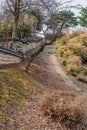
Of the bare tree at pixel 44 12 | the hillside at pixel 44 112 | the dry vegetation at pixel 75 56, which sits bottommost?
the dry vegetation at pixel 75 56

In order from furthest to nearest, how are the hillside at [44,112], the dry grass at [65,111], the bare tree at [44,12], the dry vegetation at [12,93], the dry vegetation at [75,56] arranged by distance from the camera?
1. the dry vegetation at [75,56]
2. the bare tree at [44,12]
3. the dry grass at [65,111]
4. the dry vegetation at [12,93]
5. the hillside at [44,112]

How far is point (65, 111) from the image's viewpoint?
944cm

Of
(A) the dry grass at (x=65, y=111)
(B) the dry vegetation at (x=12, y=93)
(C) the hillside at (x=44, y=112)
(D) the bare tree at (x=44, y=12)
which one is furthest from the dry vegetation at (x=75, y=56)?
(A) the dry grass at (x=65, y=111)

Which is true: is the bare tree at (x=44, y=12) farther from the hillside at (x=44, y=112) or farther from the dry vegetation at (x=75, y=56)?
the hillside at (x=44, y=112)

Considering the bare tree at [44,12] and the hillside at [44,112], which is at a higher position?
the bare tree at [44,12]

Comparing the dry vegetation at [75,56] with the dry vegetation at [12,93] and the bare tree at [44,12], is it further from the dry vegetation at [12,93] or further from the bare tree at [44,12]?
the dry vegetation at [12,93]

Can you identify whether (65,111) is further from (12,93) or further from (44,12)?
(44,12)

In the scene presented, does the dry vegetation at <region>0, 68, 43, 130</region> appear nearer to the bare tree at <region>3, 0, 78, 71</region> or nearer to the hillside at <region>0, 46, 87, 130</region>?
the hillside at <region>0, 46, 87, 130</region>

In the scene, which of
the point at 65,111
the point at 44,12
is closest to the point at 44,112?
the point at 65,111

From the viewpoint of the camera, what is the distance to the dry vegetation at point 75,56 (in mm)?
26447

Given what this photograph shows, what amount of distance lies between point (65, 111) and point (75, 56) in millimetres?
21404

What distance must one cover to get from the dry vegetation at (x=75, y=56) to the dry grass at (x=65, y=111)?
14.4 metres

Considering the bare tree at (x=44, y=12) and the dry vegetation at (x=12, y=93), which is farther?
the bare tree at (x=44, y=12)

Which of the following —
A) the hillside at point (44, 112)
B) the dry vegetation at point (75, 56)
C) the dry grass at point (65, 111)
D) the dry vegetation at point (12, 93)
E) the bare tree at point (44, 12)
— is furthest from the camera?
the dry vegetation at point (75, 56)
